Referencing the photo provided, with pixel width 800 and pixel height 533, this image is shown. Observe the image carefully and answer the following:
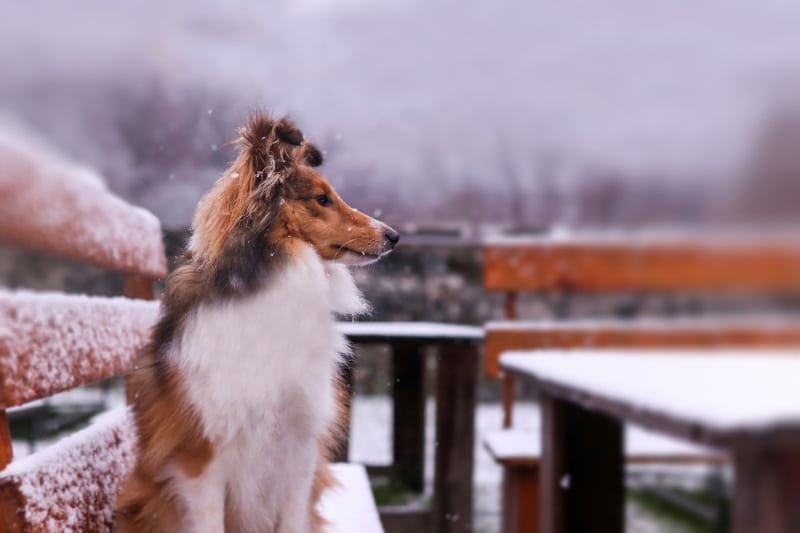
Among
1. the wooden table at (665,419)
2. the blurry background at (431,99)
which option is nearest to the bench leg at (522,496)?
the blurry background at (431,99)

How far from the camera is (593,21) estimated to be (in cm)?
110

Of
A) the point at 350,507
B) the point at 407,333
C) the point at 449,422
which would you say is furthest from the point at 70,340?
the point at 449,422

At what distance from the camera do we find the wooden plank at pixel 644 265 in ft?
1.70

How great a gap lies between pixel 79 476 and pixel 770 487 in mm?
825

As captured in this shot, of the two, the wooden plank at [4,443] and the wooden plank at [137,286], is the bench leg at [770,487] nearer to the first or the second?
the wooden plank at [4,443]

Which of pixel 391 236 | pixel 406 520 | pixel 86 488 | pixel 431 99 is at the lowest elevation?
pixel 406 520

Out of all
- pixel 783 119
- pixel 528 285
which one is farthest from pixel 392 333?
pixel 783 119

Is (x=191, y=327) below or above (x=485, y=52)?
below

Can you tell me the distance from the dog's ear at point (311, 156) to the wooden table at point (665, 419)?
384 mm

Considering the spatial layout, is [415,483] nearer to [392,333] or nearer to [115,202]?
[392,333]

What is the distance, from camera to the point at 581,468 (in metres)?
0.81

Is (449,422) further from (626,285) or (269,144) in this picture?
(269,144)

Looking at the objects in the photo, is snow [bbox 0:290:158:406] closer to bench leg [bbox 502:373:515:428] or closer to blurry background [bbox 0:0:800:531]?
blurry background [bbox 0:0:800:531]

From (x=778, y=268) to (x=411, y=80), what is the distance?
0.68 m
